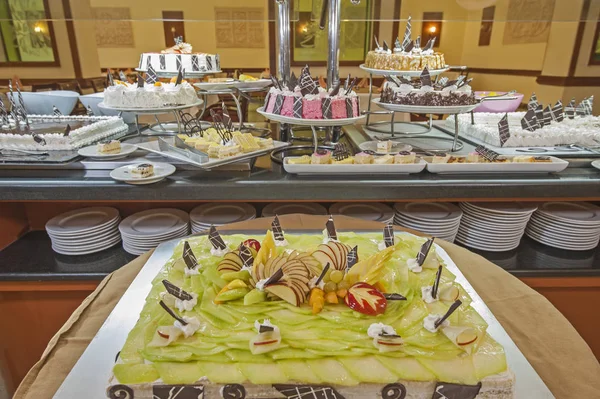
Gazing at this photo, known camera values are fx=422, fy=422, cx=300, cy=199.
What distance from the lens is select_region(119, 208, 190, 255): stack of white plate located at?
5.97 ft

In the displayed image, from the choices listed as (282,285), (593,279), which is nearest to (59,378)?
(282,285)

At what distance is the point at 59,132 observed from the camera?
2.21m

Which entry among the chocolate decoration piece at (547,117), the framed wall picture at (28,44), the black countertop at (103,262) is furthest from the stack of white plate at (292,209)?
the framed wall picture at (28,44)

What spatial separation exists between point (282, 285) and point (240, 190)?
74 cm

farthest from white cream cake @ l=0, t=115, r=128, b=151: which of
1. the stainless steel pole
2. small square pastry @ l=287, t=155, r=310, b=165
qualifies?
small square pastry @ l=287, t=155, r=310, b=165

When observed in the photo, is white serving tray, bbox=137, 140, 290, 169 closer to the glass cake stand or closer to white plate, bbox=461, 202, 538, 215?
the glass cake stand

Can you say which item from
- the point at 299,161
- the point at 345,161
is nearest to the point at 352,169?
the point at 345,161

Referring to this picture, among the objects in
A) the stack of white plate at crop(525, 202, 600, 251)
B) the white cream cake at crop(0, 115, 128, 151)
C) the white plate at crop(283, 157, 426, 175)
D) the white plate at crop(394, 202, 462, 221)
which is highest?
the white cream cake at crop(0, 115, 128, 151)

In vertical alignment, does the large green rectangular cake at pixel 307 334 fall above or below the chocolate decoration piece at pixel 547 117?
below

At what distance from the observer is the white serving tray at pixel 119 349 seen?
0.95 metres

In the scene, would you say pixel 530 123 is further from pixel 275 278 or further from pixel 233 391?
pixel 233 391

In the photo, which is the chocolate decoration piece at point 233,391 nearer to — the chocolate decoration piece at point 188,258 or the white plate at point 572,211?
the chocolate decoration piece at point 188,258

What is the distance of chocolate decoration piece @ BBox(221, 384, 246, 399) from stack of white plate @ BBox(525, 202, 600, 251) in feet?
5.43

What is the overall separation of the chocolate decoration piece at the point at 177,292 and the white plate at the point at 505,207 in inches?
54.0
